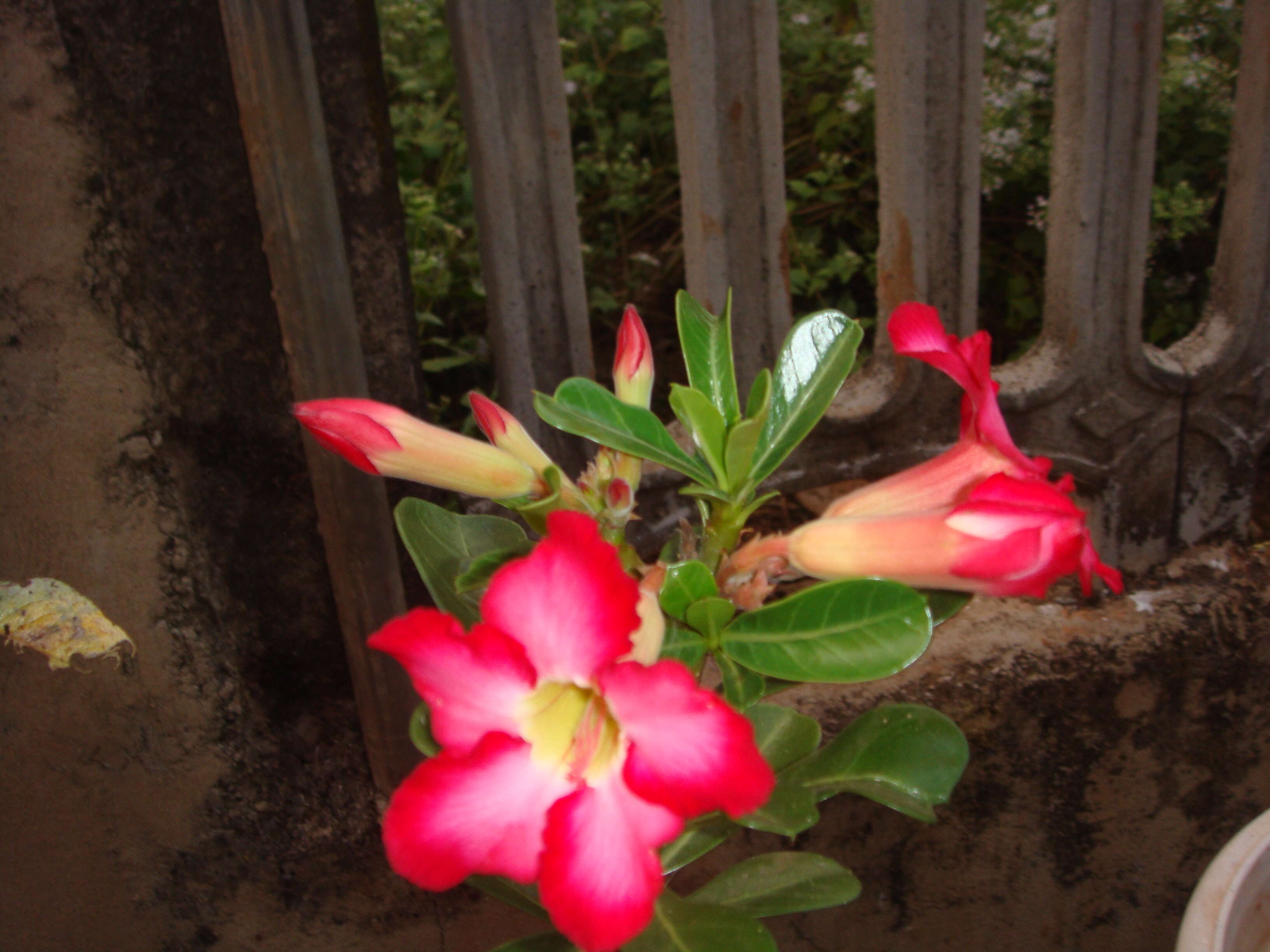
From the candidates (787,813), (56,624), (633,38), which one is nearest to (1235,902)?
(787,813)

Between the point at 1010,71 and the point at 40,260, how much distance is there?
192cm

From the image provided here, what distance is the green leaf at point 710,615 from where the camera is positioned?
1.94 feet

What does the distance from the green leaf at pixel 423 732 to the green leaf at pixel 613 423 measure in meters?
0.22

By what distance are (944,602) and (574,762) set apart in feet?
0.92

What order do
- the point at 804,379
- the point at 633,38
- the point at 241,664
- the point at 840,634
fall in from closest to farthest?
the point at 840,634 → the point at 804,379 → the point at 241,664 → the point at 633,38

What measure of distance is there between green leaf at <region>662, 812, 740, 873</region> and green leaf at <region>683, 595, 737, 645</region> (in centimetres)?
24

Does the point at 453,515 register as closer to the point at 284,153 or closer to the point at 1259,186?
the point at 284,153

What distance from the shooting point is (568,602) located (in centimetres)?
48

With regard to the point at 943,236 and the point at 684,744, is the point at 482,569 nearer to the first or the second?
the point at 684,744

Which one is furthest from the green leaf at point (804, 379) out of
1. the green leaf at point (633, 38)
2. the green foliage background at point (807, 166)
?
the green leaf at point (633, 38)

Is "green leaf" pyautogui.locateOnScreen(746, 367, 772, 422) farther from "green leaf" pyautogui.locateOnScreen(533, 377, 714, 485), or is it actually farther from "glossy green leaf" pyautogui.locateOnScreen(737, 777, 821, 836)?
"glossy green leaf" pyautogui.locateOnScreen(737, 777, 821, 836)

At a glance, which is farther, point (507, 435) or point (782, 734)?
point (782, 734)

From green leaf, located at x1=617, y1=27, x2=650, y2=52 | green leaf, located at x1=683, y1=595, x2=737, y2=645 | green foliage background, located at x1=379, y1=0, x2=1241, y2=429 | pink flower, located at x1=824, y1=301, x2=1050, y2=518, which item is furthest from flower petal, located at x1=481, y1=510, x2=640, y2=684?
green leaf, located at x1=617, y1=27, x2=650, y2=52

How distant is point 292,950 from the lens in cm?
132
